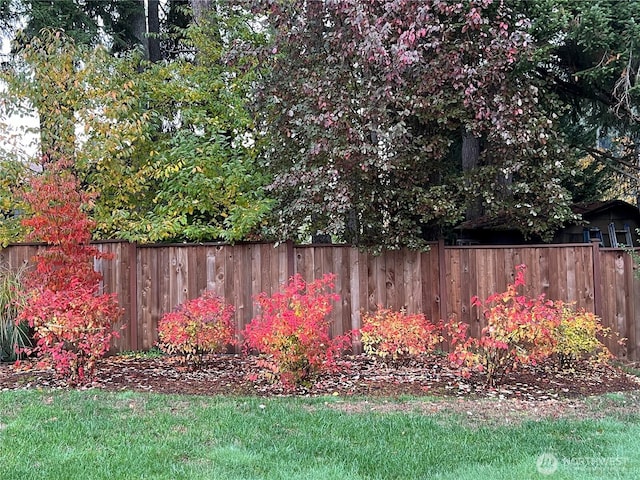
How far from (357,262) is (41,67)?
5.06 m

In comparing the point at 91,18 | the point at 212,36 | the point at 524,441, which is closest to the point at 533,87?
the point at 524,441

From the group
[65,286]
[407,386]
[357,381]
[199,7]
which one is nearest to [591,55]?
[407,386]

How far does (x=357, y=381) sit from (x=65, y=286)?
3.60 meters

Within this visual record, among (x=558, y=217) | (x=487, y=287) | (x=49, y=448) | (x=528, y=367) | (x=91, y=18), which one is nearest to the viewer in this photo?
(x=49, y=448)

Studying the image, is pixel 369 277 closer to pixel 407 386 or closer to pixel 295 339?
pixel 407 386

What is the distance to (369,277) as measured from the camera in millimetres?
7336

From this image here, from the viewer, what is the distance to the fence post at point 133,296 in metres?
7.36

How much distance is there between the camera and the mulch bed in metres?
5.28

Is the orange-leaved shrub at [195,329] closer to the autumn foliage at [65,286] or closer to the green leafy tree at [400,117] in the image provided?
the autumn foliage at [65,286]

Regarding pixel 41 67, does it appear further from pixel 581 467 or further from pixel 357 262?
pixel 581 467

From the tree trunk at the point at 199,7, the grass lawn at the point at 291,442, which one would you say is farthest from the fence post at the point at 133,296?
the tree trunk at the point at 199,7

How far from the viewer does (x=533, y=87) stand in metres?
6.57

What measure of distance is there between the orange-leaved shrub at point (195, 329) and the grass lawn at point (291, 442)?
1.15 metres

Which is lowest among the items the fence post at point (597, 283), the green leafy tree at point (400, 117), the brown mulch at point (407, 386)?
the brown mulch at point (407, 386)
